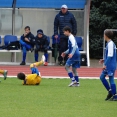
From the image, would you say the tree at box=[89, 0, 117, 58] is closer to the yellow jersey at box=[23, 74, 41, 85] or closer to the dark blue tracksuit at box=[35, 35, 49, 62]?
the dark blue tracksuit at box=[35, 35, 49, 62]

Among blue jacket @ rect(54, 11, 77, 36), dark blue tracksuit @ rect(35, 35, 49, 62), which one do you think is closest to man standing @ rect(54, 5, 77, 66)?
A: blue jacket @ rect(54, 11, 77, 36)

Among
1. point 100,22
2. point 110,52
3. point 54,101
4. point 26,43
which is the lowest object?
point 54,101

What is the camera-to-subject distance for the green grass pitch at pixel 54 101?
10938 mm

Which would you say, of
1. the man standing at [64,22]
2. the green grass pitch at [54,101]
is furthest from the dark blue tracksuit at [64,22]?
the green grass pitch at [54,101]

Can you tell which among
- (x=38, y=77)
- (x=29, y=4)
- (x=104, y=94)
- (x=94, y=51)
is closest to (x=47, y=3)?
(x=29, y=4)

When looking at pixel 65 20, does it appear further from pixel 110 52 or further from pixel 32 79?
pixel 110 52

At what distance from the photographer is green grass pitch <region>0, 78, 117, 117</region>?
10.9 meters

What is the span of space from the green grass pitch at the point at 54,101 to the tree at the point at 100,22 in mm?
16014

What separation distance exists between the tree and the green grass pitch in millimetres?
16014

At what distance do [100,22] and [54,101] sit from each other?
21227 mm

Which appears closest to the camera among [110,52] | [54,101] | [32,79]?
[54,101]

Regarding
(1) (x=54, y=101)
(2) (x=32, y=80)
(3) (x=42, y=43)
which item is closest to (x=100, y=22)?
(3) (x=42, y=43)

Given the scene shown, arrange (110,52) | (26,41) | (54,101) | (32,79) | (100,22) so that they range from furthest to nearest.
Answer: (100,22) < (26,41) < (32,79) < (110,52) < (54,101)

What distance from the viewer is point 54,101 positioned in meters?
12.8
